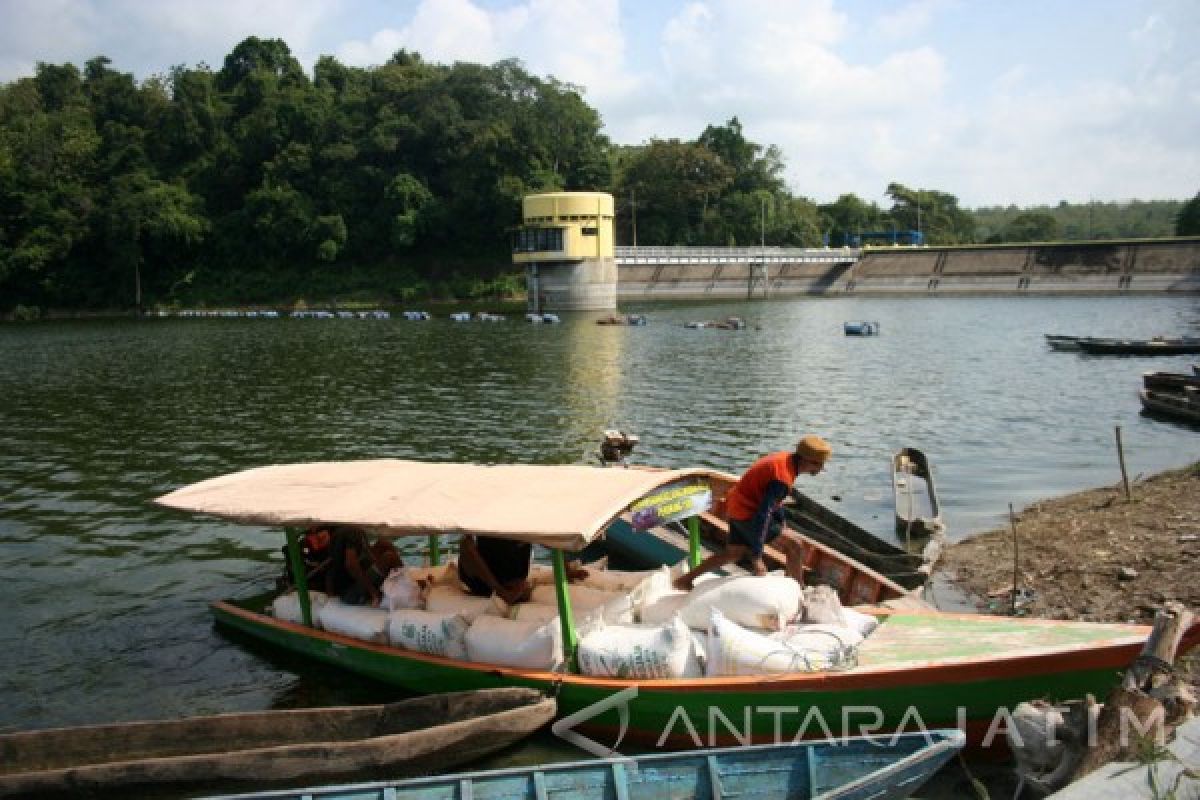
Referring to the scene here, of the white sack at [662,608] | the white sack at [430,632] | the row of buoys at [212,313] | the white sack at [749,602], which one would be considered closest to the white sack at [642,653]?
the white sack at [749,602]

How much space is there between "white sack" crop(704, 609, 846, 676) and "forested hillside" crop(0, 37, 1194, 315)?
9846 centimetres

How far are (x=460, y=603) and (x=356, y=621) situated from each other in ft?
4.73

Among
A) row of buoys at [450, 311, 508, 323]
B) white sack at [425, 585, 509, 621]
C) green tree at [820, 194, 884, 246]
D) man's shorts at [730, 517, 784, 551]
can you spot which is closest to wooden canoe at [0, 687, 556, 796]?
white sack at [425, 585, 509, 621]

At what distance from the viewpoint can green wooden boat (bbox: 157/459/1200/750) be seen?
8438mm

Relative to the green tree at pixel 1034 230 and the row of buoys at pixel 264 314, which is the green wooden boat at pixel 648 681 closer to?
the row of buoys at pixel 264 314

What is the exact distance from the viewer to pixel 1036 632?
9.10 m

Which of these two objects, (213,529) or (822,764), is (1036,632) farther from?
(213,529)

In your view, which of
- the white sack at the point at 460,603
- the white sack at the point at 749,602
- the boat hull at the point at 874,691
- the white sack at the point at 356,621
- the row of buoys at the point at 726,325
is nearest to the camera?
the boat hull at the point at 874,691

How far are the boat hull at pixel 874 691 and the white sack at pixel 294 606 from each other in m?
3.24

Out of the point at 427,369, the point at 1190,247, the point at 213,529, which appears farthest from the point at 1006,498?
the point at 1190,247

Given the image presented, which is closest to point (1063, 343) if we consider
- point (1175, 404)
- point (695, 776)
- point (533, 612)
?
point (1175, 404)

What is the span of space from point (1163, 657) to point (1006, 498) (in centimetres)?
1426

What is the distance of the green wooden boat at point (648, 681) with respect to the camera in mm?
8438

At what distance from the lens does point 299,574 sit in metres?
12.4
